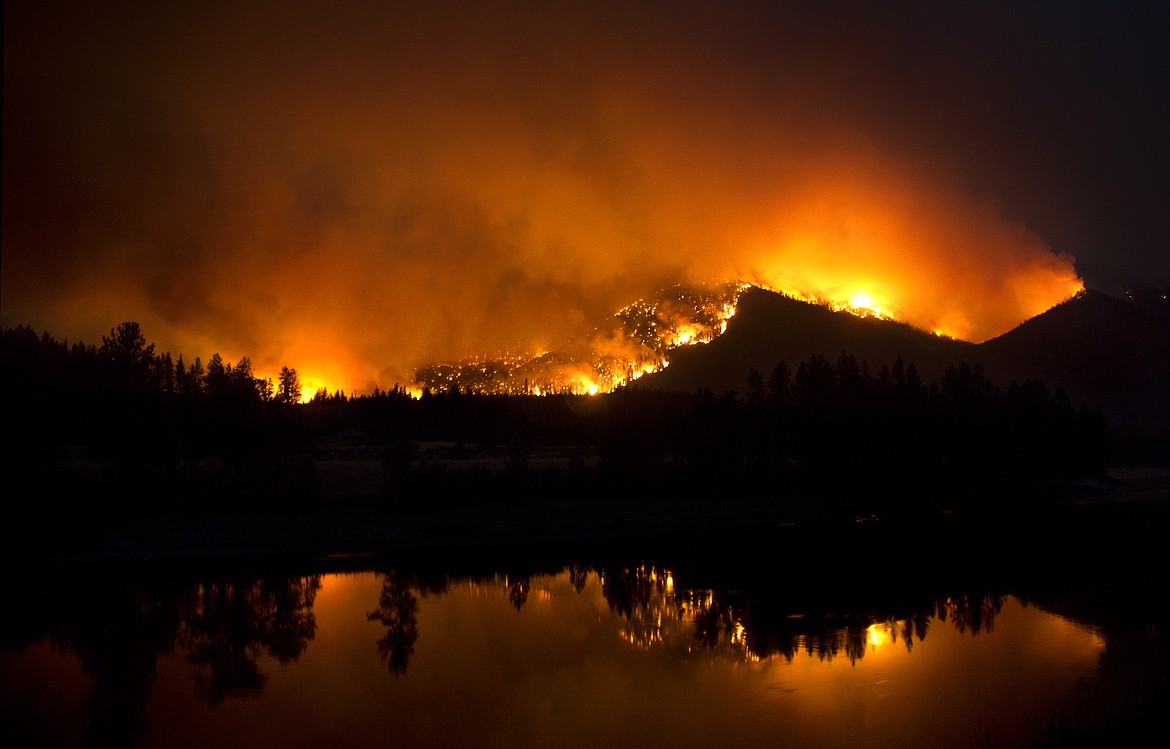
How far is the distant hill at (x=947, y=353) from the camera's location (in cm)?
16288

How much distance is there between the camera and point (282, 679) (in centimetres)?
2550

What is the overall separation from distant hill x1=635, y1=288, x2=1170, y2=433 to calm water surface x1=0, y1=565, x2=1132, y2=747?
120992 millimetres

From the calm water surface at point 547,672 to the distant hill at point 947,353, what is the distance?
12099cm

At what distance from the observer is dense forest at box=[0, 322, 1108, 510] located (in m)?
61.5

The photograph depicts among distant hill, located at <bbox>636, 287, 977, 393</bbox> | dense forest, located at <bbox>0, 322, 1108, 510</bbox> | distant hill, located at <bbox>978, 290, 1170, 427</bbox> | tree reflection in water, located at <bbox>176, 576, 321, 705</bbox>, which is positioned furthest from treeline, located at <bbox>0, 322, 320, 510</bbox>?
distant hill, located at <bbox>978, 290, 1170, 427</bbox>

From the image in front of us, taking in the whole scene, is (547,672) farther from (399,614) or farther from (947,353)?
(947,353)

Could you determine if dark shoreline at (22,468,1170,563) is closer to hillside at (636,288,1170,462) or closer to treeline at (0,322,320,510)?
treeline at (0,322,320,510)

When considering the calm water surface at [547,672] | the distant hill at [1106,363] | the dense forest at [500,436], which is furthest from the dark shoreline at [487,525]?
the distant hill at [1106,363]

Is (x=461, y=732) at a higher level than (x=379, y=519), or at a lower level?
lower

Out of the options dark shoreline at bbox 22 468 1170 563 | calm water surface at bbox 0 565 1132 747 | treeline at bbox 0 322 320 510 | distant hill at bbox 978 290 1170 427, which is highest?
distant hill at bbox 978 290 1170 427

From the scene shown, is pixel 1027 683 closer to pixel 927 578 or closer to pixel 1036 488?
pixel 927 578

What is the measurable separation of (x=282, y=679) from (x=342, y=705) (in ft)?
11.5

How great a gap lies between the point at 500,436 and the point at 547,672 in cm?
7042

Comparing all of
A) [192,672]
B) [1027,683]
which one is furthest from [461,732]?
[1027,683]
